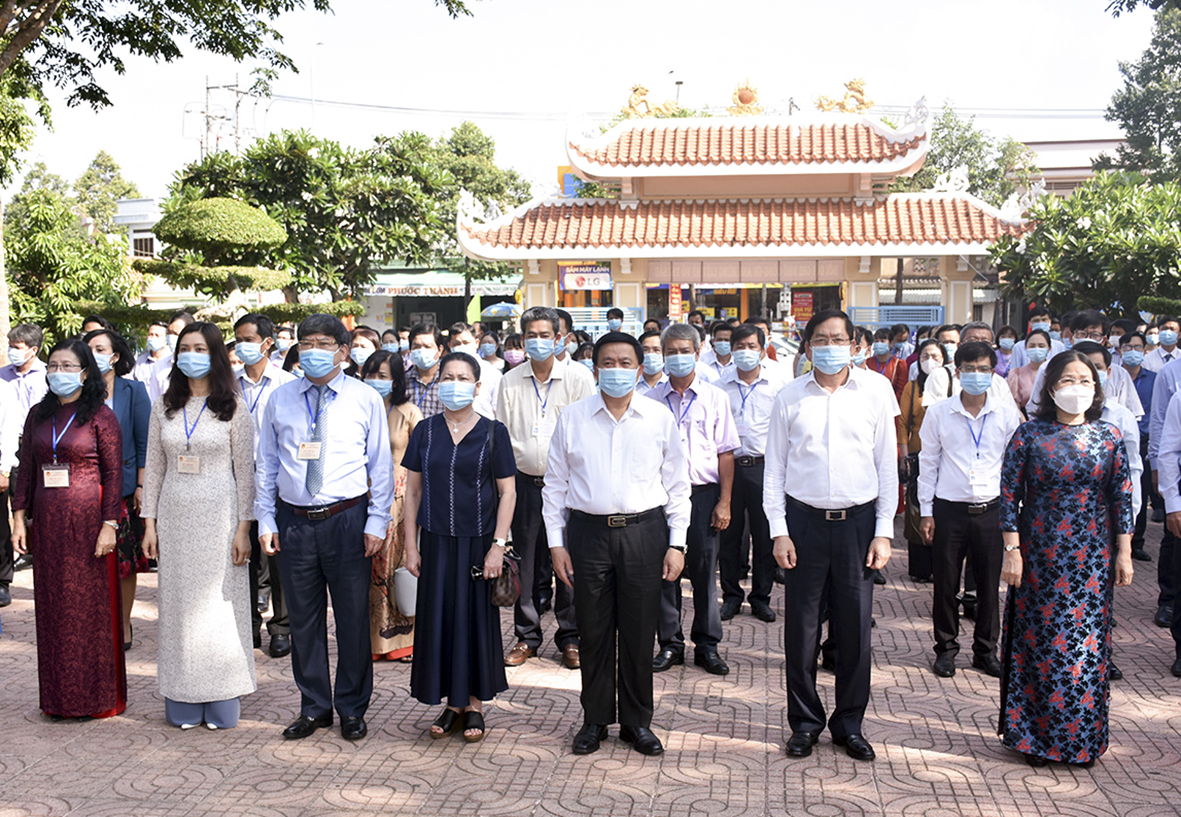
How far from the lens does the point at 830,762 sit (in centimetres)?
446

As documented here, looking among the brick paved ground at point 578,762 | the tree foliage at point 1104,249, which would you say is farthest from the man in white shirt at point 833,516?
the tree foliage at point 1104,249

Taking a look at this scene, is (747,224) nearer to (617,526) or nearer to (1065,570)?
(1065,570)

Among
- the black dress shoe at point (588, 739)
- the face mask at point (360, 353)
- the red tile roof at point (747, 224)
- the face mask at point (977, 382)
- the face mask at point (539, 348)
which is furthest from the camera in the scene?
the red tile roof at point (747, 224)

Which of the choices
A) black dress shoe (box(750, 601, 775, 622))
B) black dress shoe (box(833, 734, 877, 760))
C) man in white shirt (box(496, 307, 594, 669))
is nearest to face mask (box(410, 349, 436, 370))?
man in white shirt (box(496, 307, 594, 669))

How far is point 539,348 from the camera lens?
6.11 metres

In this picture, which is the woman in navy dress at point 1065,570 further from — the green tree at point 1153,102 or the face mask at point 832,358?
the green tree at point 1153,102

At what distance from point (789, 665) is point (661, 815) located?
3.28ft

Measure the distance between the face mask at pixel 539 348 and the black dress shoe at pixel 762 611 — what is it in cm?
231

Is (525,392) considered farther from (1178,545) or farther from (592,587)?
(1178,545)

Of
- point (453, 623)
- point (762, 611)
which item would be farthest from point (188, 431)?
point (762, 611)

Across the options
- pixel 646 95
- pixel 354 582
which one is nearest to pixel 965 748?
pixel 354 582

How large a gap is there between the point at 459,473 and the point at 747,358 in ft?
9.38

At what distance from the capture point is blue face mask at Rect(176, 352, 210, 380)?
4855 millimetres

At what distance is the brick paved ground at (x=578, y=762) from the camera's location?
406 centimetres
